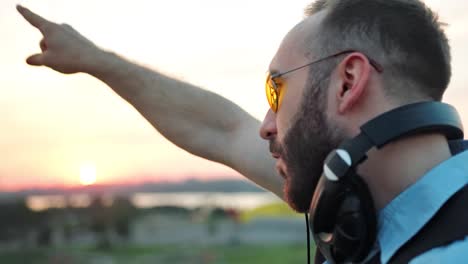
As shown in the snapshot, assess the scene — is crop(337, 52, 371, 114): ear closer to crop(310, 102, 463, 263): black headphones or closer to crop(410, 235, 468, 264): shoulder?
crop(310, 102, 463, 263): black headphones

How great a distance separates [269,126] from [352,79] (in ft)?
1.15

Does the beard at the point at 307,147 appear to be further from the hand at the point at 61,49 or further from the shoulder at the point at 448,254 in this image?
the hand at the point at 61,49

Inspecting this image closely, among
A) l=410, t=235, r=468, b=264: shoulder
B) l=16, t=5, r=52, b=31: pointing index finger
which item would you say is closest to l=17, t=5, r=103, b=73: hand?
l=16, t=5, r=52, b=31: pointing index finger

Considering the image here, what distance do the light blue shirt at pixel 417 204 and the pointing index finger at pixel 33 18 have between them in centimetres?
149

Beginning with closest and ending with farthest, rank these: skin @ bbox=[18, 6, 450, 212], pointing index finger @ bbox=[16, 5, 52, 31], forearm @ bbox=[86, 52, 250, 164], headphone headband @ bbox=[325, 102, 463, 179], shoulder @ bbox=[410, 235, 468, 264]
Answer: shoulder @ bbox=[410, 235, 468, 264] < headphone headband @ bbox=[325, 102, 463, 179] < skin @ bbox=[18, 6, 450, 212] < pointing index finger @ bbox=[16, 5, 52, 31] < forearm @ bbox=[86, 52, 250, 164]

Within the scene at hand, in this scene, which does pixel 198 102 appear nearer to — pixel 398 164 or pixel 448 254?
pixel 398 164

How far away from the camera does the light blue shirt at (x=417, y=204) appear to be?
63.9 inches

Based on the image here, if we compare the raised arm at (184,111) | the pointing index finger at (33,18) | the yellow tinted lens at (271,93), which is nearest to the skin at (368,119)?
the yellow tinted lens at (271,93)

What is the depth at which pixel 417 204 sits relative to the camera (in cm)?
164

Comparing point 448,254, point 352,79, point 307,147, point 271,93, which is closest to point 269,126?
point 271,93

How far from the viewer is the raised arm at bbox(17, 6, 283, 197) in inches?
109

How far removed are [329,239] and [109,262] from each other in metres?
25.2

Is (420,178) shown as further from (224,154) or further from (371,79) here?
(224,154)

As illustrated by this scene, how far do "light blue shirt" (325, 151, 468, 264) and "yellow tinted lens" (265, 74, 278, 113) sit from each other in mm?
441
